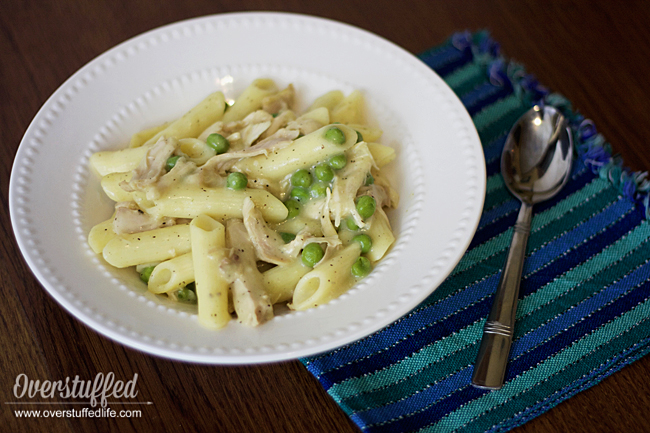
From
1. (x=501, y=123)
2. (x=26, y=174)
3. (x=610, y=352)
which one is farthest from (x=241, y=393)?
(x=501, y=123)

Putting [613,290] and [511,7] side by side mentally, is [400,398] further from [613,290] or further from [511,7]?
[511,7]

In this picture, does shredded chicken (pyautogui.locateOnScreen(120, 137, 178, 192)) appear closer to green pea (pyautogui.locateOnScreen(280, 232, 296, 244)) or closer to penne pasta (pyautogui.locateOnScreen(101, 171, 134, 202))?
penne pasta (pyautogui.locateOnScreen(101, 171, 134, 202))

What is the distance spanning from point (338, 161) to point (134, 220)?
89cm

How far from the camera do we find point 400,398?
1.94m

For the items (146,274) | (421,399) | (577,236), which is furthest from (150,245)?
(577,236)

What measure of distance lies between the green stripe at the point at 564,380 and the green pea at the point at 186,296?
1.15 m

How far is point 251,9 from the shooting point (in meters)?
3.33

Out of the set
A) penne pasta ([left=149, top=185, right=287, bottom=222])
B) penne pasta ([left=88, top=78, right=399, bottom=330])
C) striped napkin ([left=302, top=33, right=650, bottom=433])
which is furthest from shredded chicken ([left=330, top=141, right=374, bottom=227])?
striped napkin ([left=302, top=33, right=650, bottom=433])

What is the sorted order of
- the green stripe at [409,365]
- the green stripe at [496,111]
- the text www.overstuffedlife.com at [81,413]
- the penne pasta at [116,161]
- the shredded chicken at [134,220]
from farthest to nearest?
the green stripe at [496,111] → the penne pasta at [116,161] → the shredded chicken at [134,220] → the green stripe at [409,365] → the text www.overstuffedlife.com at [81,413]

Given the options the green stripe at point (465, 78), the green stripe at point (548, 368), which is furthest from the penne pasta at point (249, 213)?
the green stripe at point (465, 78)

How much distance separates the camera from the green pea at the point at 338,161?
2.21 metres

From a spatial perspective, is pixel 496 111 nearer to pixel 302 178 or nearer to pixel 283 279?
pixel 302 178

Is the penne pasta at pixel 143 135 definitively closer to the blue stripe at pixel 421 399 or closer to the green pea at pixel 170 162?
the green pea at pixel 170 162

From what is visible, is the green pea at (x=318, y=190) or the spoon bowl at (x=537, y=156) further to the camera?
the spoon bowl at (x=537, y=156)
